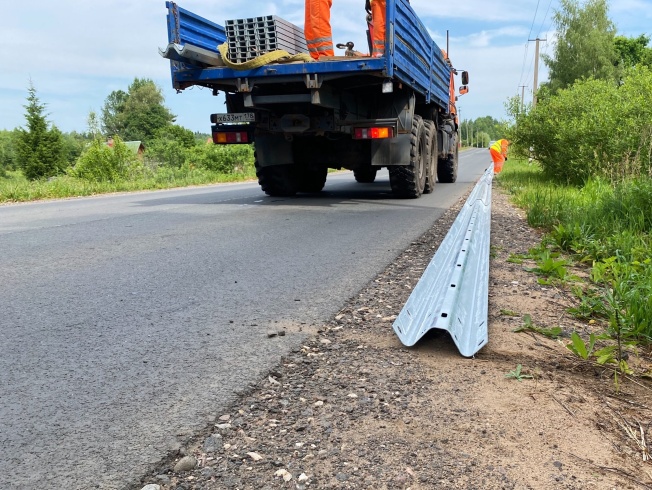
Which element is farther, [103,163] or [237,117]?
[103,163]

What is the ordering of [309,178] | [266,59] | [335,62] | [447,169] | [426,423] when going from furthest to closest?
1. [447,169]
2. [309,178]
3. [266,59]
4. [335,62]
5. [426,423]

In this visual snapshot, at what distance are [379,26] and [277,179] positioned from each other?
3754 mm

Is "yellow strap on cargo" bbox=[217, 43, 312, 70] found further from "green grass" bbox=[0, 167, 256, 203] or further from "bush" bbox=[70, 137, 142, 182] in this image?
"bush" bbox=[70, 137, 142, 182]

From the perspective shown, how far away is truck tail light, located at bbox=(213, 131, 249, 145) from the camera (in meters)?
9.43

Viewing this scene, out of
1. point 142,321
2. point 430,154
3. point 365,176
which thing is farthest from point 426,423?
point 365,176

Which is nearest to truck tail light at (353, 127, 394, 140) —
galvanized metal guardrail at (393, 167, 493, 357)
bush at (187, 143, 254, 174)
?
galvanized metal guardrail at (393, 167, 493, 357)

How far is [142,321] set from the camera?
3.17 m

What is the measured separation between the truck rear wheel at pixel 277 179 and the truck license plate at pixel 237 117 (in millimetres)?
1473

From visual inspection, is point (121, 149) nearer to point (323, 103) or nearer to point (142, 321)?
point (323, 103)

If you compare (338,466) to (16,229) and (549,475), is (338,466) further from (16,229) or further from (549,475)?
(16,229)

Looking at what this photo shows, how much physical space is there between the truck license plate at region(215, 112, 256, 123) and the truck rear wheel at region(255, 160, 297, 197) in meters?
1.47

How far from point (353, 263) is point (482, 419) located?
9.20 ft

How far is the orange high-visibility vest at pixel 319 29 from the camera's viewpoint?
26.5ft

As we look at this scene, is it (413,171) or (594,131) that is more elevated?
(594,131)
